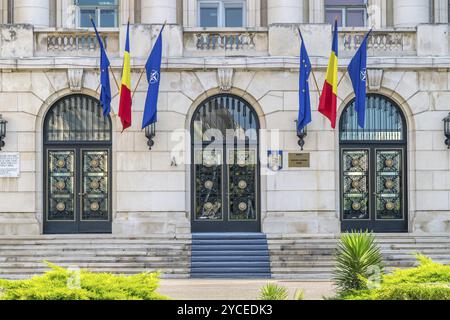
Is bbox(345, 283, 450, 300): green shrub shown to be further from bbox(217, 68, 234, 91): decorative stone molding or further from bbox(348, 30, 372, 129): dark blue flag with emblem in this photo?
bbox(217, 68, 234, 91): decorative stone molding

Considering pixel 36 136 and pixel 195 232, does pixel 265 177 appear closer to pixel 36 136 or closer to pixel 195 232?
pixel 195 232

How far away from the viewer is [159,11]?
3431 cm

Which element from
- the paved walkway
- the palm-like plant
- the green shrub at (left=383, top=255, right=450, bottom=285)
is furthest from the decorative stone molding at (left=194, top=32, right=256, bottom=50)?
the green shrub at (left=383, top=255, right=450, bottom=285)

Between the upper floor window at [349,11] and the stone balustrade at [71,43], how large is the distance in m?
6.95

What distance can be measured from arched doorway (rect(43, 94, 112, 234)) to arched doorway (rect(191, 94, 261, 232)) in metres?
2.73

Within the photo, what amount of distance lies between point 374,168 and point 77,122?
9.14 metres

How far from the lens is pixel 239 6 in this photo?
36031 millimetres

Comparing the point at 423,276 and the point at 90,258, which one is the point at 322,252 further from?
the point at 423,276

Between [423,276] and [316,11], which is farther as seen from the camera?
[316,11]

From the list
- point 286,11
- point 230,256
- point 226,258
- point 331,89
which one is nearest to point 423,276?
point 226,258

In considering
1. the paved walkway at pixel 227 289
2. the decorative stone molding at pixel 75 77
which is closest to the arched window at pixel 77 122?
the decorative stone molding at pixel 75 77

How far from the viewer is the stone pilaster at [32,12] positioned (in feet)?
113
